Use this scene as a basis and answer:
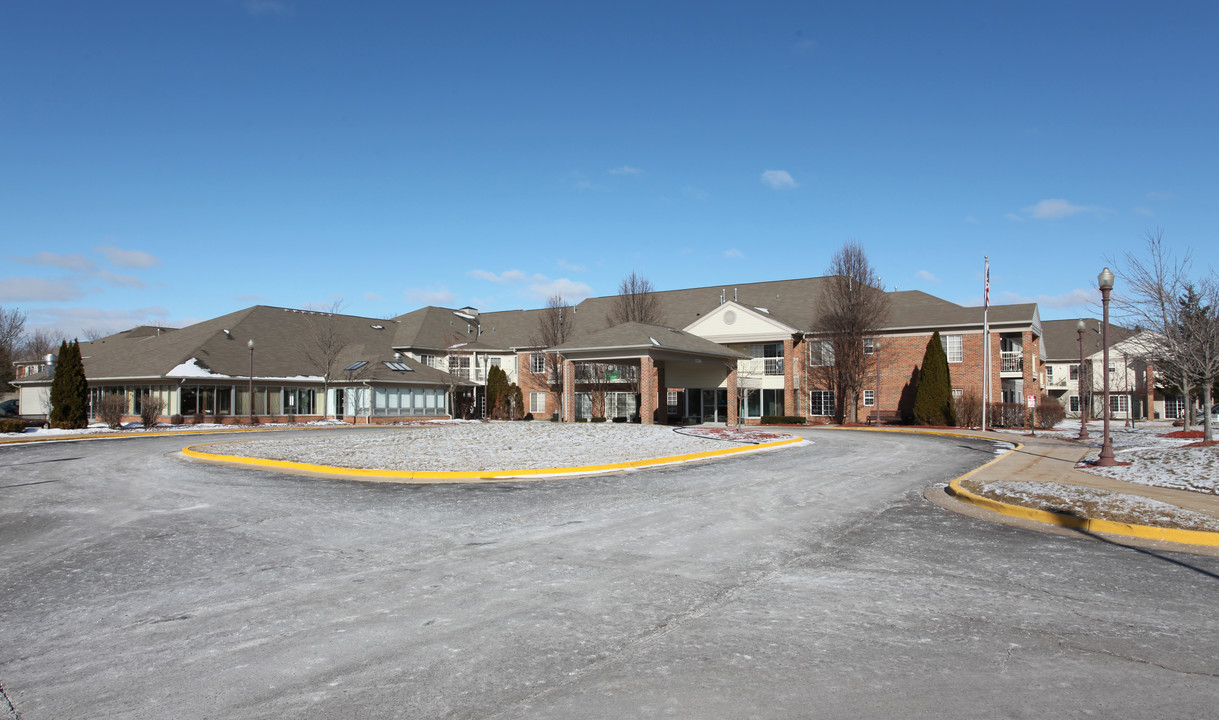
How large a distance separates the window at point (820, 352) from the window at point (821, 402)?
6.21 ft

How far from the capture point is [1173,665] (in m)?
5.08

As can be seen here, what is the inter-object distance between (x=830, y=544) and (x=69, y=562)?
28.7ft

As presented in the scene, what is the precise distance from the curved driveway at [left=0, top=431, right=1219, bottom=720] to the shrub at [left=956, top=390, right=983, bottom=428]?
99.1 ft

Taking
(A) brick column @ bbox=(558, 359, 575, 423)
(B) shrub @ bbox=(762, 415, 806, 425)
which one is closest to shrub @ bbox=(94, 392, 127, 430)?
(A) brick column @ bbox=(558, 359, 575, 423)

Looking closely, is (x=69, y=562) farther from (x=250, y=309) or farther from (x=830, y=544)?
(x=250, y=309)

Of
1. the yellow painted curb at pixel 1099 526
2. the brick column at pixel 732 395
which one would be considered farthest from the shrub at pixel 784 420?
the yellow painted curb at pixel 1099 526

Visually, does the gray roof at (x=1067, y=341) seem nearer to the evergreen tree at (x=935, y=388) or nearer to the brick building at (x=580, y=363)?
the brick building at (x=580, y=363)

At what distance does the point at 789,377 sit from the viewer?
153ft

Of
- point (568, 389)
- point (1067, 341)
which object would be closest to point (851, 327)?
point (568, 389)

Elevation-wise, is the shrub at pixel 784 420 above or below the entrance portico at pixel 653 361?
below

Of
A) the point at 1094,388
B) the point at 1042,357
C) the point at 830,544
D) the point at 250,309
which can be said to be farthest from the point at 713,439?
the point at 1094,388

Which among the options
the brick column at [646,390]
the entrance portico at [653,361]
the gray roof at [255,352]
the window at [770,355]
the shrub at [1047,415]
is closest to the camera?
the brick column at [646,390]

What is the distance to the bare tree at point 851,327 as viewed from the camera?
4425cm

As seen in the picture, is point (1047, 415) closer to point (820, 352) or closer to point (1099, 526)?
point (820, 352)
